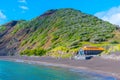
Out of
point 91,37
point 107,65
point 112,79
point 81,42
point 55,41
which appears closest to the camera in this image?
point 112,79

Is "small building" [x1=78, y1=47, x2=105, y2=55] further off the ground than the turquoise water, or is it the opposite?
"small building" [x1=78, y1=47, x2=105, y2=55]

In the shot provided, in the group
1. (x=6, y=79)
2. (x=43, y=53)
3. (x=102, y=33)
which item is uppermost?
(x=102, y=33)

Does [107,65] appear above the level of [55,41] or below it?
below

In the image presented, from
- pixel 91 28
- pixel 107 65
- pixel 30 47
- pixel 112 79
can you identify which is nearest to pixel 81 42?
pixel 91 28

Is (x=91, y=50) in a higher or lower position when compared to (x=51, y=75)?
higher

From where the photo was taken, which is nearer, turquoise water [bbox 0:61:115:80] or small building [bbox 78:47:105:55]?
turquoise water [bbox 0:61:115:80]

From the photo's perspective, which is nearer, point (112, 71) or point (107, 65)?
point (112, 71)

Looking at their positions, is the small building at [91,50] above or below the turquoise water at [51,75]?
above

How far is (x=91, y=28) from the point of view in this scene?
639ft

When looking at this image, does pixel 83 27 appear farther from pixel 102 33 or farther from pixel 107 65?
pixel 107 65

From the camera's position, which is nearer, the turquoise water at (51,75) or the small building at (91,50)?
the turquoise water at (51,75)

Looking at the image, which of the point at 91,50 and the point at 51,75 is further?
the point at 91,50

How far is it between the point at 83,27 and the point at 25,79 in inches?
5290

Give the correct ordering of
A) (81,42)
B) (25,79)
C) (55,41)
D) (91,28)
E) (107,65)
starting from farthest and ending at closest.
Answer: (91,28) → (55,41) → (81,42) → (107,65) → (25,79)
